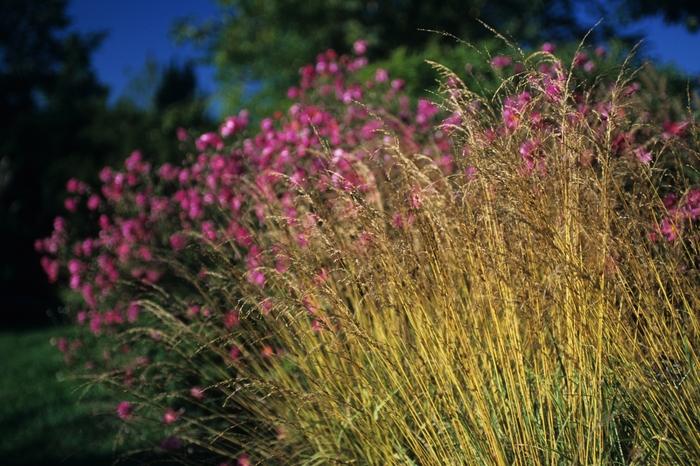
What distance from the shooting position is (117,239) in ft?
20.6

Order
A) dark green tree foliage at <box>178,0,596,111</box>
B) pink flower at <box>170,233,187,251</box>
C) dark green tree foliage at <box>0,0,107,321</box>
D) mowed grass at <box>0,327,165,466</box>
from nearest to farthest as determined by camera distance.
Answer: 1. mowed grass at <box>0,327,165,466</box>
2. pink flower at <box>170,233,187,251</box>
3. dark green tree foliage at <box>0,0,107,321</box>
4. dark green tree foliage at <box>178,0,596,111</box>

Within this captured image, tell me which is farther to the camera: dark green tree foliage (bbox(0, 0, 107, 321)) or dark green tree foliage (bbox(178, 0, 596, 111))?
dark green tree foliage (bbox(178, 0, 596, 111))

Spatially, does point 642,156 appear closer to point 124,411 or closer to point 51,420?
point 124,411

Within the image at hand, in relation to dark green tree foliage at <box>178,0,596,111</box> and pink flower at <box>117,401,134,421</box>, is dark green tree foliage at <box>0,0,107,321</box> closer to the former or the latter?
dark green tree foliage at <box>178,0,596,111</box>

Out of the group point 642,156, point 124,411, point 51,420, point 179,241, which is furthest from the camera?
point 51,420

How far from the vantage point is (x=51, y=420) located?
6227mm

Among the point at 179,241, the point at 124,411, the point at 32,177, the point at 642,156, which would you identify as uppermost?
the point at 32,177

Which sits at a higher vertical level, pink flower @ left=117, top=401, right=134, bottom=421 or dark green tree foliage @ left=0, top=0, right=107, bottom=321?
dark green tree foliage @ left=0, top=0, right=107, bottom=321

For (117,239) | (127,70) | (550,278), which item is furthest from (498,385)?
(127,70)

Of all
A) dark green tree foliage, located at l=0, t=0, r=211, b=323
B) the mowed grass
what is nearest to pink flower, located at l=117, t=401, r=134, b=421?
the mowed grass

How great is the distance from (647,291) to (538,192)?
0.44m

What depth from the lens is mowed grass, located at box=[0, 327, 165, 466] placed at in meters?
5.17

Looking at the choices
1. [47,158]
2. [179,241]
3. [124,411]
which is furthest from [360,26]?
[124,411]

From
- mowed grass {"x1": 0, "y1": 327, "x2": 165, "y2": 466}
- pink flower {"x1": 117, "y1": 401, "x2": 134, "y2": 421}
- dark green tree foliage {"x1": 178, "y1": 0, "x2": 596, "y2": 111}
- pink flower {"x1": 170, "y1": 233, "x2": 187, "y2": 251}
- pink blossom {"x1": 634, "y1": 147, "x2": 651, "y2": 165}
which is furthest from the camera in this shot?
dark green tree foliage {"x1": 178, "y1": 0, "x2": 596, "y2": 111}
